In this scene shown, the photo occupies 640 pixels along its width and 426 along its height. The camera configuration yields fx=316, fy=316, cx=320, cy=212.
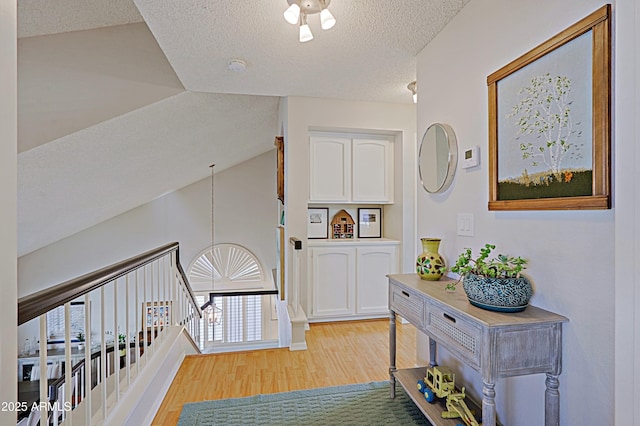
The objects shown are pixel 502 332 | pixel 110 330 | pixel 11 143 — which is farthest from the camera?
pixel 110 330

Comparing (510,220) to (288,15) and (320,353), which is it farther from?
(320,353)

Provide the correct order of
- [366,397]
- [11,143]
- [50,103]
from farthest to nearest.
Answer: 1. [50,103]
2. [366,397]
3. [11,143]

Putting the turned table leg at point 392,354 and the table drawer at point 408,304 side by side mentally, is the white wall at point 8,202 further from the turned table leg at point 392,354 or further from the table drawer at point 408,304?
the turned table leg at point 392,354

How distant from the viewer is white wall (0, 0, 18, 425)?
55cm

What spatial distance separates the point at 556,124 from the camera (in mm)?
1199

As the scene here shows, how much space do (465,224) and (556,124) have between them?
0.71 metres

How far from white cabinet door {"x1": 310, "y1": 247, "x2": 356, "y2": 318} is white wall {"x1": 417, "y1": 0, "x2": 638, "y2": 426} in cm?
151

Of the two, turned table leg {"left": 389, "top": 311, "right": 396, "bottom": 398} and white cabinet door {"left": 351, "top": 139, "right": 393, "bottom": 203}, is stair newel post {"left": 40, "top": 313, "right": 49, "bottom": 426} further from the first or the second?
white cabinet door {"left": 351, "top": 139, "right": 393, "bottom": 203}

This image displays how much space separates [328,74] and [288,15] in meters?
1.07

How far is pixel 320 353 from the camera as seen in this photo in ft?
9.02

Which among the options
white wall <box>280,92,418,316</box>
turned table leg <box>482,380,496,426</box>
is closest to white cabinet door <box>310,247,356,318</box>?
white wall <box>280,92,418,316</box>

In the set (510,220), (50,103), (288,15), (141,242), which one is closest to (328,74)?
(288,15)

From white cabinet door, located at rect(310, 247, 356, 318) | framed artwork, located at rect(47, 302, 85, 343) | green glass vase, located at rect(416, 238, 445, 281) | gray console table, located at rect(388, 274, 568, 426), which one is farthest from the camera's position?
framed artwork, located at rect(47, 302, 85, 343)

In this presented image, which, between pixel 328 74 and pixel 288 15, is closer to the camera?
pixel 288 15
